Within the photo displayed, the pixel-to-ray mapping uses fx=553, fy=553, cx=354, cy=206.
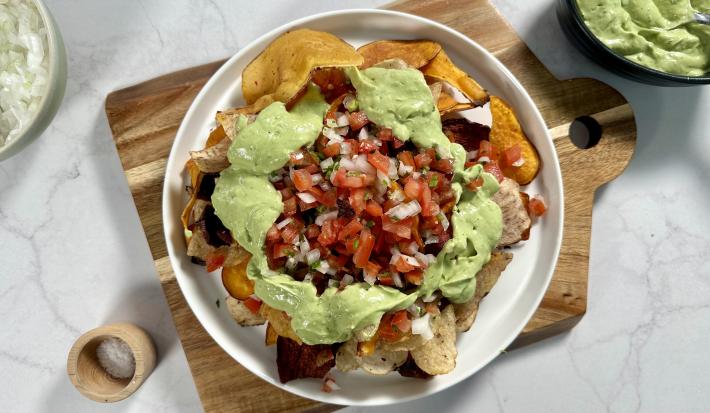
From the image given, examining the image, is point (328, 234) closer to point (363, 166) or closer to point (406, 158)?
point (363, 166)

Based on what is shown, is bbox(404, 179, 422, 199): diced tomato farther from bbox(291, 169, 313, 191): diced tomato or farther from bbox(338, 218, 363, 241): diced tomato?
bbox(291, 169, 313, 191): diced tomato

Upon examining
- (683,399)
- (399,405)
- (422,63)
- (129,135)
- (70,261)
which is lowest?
(683,399)

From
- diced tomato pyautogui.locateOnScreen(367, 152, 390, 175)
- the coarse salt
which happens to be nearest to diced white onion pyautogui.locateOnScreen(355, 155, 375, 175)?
diced tomato pyautogui.locateOnScreen(367, 152, 390, 175)

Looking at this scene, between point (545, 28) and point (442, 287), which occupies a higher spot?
point (545, 28)

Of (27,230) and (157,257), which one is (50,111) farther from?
(157,257)

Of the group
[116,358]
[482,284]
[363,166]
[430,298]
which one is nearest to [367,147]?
[363,166]

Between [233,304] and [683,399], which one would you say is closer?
[233,304]

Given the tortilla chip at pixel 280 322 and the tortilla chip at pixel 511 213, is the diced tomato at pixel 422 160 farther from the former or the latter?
the tortilla chip at pixel 280 322

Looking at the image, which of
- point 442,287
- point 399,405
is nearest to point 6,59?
point 442,287
